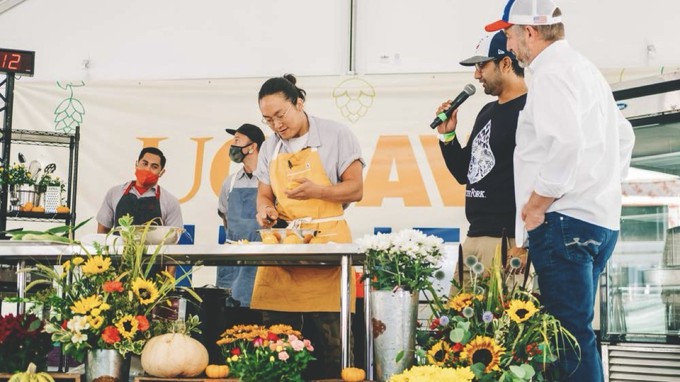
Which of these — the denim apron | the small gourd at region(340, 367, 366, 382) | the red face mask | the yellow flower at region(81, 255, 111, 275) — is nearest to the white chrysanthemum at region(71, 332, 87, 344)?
the yellow flower at region(81, 255, 111, 275)

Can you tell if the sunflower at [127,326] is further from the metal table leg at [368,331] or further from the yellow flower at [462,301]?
the yellow flower at [462,301]

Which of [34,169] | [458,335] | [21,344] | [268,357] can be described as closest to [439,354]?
[458,335]

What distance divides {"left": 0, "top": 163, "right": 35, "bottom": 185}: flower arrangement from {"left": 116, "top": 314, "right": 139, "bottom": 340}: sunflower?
2.74m

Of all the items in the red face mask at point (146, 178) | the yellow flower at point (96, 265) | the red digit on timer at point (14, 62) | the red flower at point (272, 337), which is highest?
the red digit on timer at point (14, 62)

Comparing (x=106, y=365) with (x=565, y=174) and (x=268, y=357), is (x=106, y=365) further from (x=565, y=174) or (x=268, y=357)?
(x=565, y=174)

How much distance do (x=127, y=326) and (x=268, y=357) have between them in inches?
19.8

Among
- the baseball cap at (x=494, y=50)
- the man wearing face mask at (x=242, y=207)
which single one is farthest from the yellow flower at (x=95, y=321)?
the man wearing face mask at (x=242, y=207)

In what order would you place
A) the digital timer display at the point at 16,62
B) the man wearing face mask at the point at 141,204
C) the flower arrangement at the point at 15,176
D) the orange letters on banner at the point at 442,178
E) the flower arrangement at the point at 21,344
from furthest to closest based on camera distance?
the orange letters on banner at the point at 442,178 → the digital timer display at the point at 16,62 → the flower arrangement at the point at 15,176 → the man wearing face mask at the point at 141,204 → the flower arrangement at the point at 21,344

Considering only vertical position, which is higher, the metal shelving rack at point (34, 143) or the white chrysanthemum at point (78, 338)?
the metal shelving rack at point (34, 143)

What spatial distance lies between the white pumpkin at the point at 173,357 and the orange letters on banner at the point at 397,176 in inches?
119

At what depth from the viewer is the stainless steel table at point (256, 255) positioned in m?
2.74

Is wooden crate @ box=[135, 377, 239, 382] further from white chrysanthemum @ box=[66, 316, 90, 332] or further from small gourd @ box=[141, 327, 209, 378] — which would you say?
white chrysanthemum @ box=[66, 316, 90, 332]

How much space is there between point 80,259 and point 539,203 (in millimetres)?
1506

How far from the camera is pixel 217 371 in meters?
2.73
